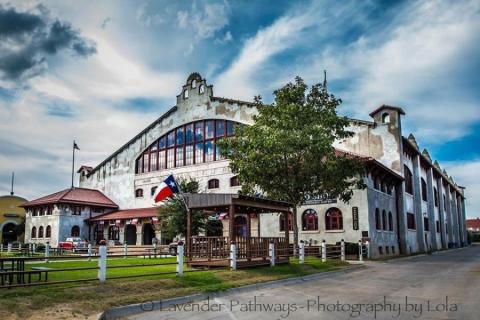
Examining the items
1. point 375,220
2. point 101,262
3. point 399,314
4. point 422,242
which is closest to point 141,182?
point 375,220

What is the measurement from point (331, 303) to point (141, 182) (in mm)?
39593

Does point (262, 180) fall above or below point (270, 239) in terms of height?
above

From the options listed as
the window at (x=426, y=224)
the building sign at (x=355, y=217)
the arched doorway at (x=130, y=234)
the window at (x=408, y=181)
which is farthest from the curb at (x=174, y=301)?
the window at (x=426, y=224)

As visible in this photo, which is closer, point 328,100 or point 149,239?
point 328,100

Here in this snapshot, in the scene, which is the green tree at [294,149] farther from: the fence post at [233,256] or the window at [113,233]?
the window at [113,233]

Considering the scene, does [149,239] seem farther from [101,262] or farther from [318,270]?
[101,262]

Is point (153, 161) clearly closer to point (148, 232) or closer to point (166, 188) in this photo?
point (148, 232)

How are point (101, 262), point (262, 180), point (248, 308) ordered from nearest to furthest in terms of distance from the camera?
point (248, 308), point (101, 262), point (262, 180)

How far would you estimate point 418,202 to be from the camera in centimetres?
4412

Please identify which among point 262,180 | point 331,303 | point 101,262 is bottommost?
point 331,303

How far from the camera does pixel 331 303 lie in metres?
11.5

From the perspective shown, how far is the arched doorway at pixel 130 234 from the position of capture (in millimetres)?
47562

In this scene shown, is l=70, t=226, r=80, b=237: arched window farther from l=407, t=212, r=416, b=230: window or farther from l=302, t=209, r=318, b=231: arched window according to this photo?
l=407, t=212, r=416, b=230: window

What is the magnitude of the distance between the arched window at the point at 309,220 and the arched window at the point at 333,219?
3.00 feet
